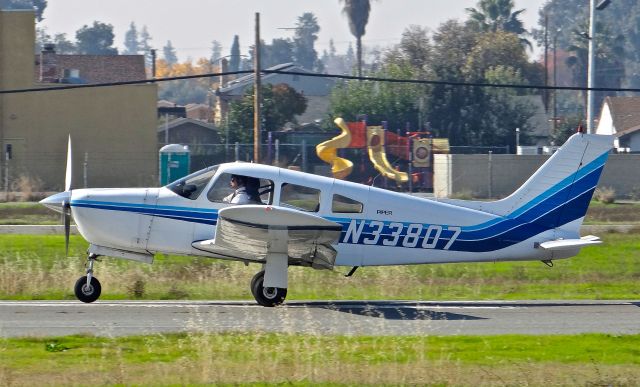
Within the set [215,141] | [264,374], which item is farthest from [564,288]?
[215,141]

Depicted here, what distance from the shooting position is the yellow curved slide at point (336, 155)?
40.9 m

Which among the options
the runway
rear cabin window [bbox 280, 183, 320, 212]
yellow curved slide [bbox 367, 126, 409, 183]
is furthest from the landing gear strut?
yellow curved slide [bbox 367, 126, 409, 183]

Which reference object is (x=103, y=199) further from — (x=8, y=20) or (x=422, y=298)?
(x=8, y=20)

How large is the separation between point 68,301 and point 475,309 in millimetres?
6017

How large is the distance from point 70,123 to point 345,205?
35.3 m

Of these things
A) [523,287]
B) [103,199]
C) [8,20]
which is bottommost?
[523,287]

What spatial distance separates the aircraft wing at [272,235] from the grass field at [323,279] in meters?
1.81

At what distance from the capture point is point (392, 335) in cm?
1277

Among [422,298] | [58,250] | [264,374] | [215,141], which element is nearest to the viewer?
[264,374]

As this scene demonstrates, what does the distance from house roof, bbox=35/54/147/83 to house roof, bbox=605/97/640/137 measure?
28060 millimetres

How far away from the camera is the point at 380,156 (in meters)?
43.7

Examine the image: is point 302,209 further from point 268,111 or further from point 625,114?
point 625,114

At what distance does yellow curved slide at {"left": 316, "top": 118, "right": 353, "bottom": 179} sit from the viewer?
134 ft

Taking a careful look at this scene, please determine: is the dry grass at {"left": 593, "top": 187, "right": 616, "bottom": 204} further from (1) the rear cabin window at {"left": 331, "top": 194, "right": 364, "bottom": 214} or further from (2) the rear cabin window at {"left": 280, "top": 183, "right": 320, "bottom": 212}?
(2) the rear cabin window at {"left": 280, "top": 183, "right": 320, "bottom": 212}
